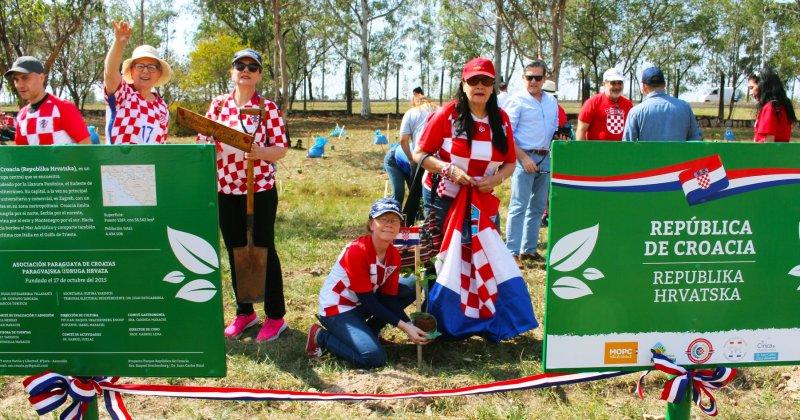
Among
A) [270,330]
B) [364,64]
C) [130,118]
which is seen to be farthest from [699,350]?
[364,64]

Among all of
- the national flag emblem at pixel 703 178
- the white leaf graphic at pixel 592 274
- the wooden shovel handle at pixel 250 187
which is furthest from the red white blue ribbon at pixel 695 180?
the wooden shovel handle at pixel 250 187

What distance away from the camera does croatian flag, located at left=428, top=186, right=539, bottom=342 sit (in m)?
3.94

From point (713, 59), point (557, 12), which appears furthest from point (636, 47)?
point (557, 12)

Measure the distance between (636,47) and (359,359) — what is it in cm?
4070

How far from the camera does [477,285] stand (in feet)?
13.0

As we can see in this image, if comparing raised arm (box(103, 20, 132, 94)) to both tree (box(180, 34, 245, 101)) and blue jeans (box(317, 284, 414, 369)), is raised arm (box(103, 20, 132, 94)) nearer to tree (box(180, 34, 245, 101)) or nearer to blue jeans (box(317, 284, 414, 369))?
blue jeans (box(317, 284, 414, 369))

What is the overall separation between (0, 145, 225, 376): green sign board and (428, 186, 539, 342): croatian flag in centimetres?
176

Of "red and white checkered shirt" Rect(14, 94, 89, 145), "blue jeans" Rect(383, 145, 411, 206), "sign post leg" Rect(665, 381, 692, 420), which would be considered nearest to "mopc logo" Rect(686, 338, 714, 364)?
"sign post leg" Rect(665, 381, 692, 420)

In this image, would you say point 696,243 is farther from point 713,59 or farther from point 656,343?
point 713,59

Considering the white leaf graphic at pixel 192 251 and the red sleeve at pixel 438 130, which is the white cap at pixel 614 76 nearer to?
the red sleeve at pixel 438 130

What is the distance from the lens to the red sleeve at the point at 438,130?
158 inches

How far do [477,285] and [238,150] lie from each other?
1624mm

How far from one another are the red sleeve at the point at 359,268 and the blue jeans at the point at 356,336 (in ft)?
0.83

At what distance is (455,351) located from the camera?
161 inches
